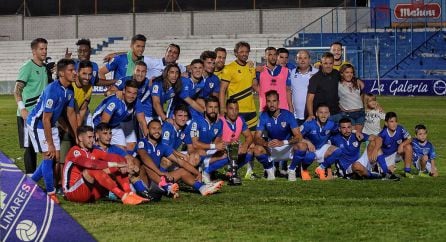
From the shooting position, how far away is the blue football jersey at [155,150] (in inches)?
422

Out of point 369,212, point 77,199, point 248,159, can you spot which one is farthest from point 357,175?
point 77,199

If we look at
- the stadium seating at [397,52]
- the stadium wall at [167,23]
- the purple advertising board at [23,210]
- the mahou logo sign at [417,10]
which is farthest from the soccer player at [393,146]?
the stadium wall at [167,23]

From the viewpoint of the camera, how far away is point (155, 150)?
35.3ft

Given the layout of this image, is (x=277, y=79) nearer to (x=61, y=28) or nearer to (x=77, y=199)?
(x=77, y=199)

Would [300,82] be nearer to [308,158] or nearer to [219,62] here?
[219,62]

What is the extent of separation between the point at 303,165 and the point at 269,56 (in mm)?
1797

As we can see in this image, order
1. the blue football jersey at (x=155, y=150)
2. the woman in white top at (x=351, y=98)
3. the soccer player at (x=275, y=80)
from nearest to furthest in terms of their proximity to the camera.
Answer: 1. the blue football jersey at (x=155, y=150)
2. the woman in white top at (x=351, y=98)
3. the soccer player at (x=275, y=80)

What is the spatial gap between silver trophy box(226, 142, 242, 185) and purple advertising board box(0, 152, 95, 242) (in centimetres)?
602

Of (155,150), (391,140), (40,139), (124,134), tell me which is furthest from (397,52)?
(40,139)

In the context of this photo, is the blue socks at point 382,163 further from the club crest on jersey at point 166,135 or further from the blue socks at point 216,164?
the club crest on jersey at point 166,135

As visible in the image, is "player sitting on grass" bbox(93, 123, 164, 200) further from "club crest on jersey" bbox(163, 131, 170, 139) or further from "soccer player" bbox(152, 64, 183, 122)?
"soccer player" bbox(152, 64, 183, 122)

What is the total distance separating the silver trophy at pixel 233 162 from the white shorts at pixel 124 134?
1257mm

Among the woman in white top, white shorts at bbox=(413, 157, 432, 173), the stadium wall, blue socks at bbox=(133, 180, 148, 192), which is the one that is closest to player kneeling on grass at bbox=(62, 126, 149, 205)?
blue socks at bbox=(133, 180, 148, 192)

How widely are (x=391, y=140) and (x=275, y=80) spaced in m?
1.94
